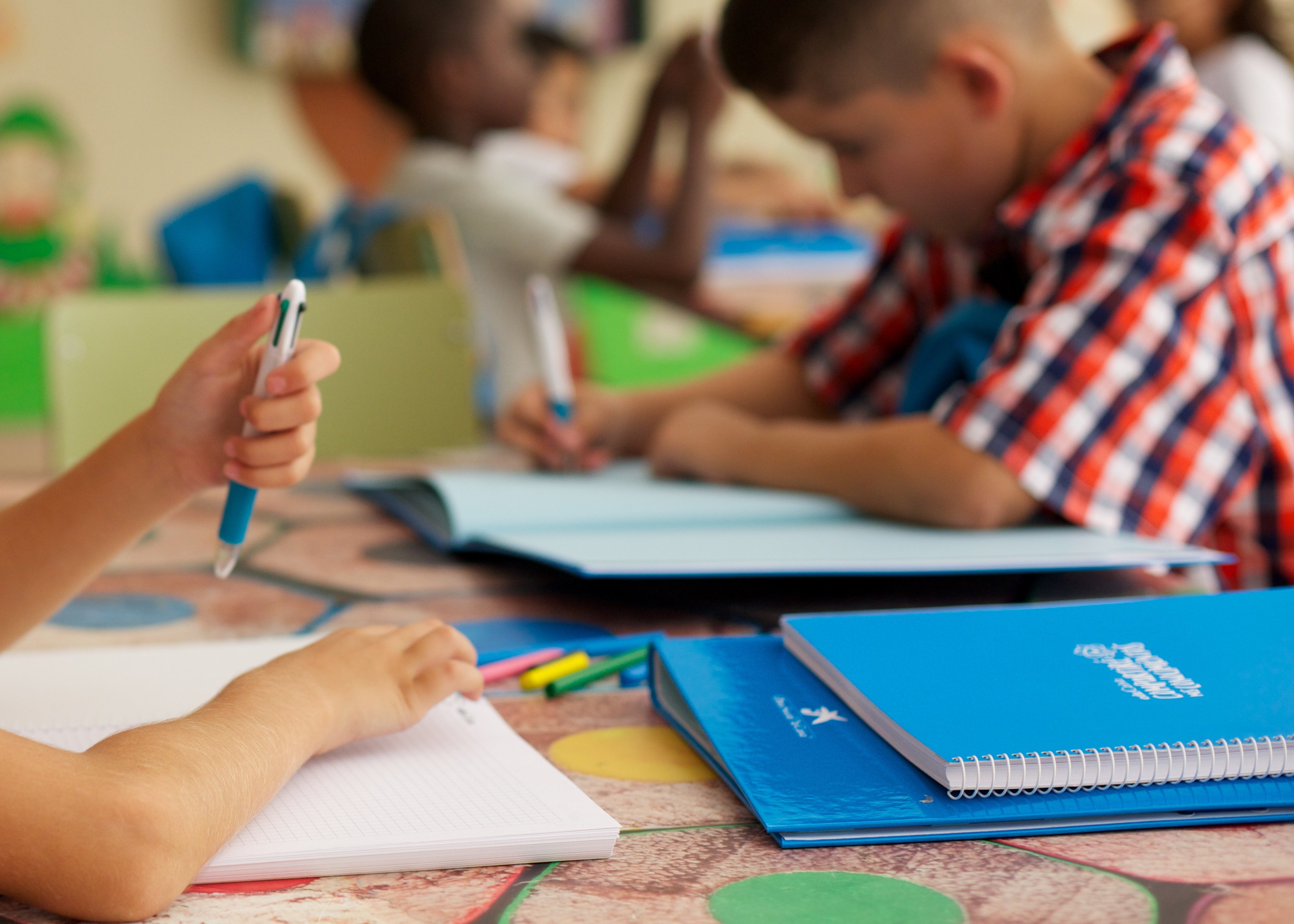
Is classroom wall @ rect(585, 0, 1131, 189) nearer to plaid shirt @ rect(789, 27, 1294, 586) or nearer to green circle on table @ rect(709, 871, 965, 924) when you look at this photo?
plaid shirt @ rect(789, 27, 1294, 586)

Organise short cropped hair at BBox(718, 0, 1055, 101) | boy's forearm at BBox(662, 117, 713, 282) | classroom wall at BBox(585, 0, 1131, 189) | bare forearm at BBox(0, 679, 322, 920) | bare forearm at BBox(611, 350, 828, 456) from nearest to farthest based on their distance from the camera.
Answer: bare forearm at BBox(0, 679, 322, 920)
short cropped hair at BBox(718, 0, 1055, 101)
bare forearm at BBox(611, 350, 828, 456)
boy's forearm at BBox(662, 117, 713, 282)
classroom wall at BBox(585, 0, 1131, 189)

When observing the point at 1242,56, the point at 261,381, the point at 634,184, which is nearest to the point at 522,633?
the point at 261,381

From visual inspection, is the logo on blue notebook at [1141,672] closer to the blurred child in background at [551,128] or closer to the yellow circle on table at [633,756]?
the yellow circle on table at [633,756]

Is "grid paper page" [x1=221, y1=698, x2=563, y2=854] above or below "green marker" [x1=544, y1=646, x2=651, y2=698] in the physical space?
above

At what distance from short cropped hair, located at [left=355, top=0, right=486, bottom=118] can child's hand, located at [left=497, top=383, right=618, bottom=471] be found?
3.67ft

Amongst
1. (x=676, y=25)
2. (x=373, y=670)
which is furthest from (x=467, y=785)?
(x=676, y=25)

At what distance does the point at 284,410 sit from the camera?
0.46 metres

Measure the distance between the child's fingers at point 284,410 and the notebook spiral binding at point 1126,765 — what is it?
0.88 ft

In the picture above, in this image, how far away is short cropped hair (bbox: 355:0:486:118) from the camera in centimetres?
205

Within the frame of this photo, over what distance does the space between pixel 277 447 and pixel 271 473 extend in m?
0.01

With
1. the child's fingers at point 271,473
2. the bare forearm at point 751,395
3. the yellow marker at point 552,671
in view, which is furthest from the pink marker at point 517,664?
the bare forearm at point 751,395

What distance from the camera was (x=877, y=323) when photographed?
113 centimetres

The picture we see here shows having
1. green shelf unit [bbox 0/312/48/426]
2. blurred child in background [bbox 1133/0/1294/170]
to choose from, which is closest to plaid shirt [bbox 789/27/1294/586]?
→ blurred child in background [bbox 1133/0/1294/170]

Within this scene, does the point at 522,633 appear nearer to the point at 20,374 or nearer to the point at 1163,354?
the point at 1163,354
